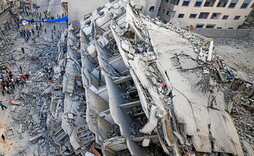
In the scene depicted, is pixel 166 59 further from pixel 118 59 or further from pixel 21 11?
pixel 21 11

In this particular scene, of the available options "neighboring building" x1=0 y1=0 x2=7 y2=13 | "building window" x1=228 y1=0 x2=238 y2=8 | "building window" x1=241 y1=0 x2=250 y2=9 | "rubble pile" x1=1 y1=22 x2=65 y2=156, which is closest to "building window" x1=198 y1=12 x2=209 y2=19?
"building window" x1=228 y1=0 x2=238 y2=8

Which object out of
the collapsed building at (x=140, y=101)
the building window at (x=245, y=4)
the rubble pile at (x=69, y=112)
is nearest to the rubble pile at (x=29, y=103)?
the rubble pile at (x=69, y=112)

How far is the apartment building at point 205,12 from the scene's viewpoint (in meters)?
22.7

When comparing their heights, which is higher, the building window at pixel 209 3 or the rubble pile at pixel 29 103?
the building window at pixel 209 3

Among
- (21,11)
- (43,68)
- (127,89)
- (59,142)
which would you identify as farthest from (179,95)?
(21,11)

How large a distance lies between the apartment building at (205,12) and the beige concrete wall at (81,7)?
34.5 ft

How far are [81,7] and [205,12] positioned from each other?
1771 centimetres

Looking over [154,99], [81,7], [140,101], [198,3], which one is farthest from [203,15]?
[140,101]

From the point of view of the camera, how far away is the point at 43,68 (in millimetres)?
14680

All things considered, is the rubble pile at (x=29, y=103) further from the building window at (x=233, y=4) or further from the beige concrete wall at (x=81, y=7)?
the building window at (x=233, y=4)

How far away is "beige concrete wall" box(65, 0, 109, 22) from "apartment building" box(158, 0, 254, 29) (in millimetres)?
10520

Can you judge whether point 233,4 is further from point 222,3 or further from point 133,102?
point 133,102

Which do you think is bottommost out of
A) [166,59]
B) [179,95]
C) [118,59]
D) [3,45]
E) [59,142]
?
[59,142]

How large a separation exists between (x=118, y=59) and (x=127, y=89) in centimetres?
217
